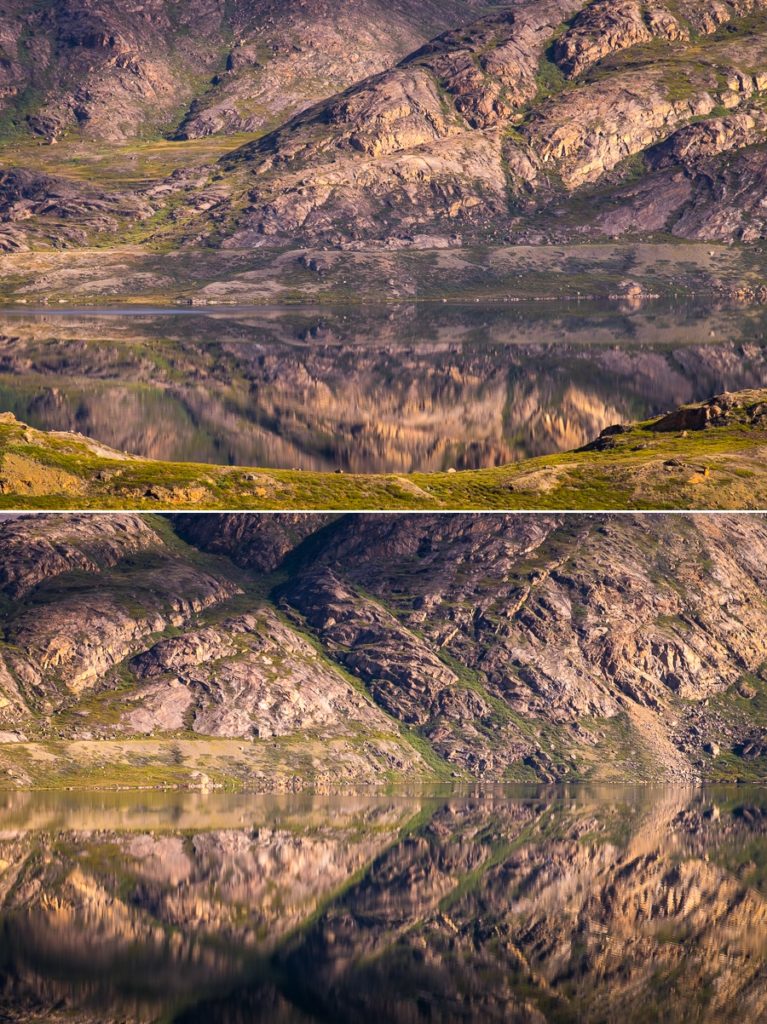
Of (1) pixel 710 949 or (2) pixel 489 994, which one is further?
(1) pixel 710 949

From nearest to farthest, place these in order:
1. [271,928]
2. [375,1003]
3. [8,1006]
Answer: [8,1006], [375,1003], [271,928]

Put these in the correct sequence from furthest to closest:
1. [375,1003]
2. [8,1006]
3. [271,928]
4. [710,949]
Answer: [271,928], [710,949], [375,1003], [8,1006]

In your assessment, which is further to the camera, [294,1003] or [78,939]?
[78,939]

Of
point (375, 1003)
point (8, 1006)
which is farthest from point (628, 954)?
point (8, 1006)

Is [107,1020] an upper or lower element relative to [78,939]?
Answer: upper

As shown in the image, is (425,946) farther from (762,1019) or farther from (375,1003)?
(762,1019)

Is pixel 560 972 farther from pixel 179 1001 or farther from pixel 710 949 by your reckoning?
pixel 179 1001

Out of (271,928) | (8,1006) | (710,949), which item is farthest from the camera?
(271,928)

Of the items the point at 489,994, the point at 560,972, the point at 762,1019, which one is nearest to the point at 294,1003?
the point at 489,994

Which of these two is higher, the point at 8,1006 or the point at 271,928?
the point at 8,1006
